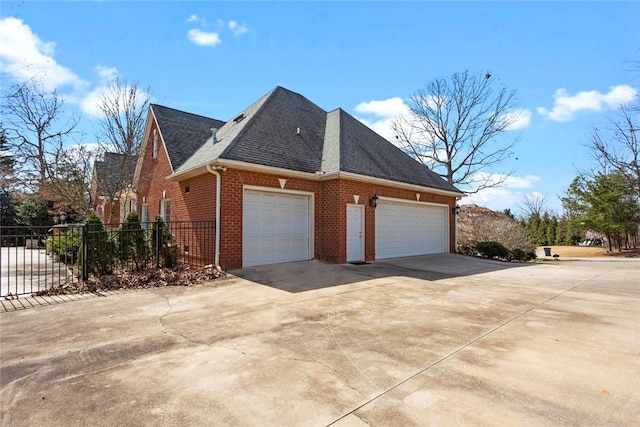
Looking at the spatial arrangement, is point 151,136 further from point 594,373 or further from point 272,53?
point 594,373

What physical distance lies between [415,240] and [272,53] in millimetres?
9508

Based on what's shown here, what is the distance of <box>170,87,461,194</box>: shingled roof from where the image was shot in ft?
34.4

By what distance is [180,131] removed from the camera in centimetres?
1520

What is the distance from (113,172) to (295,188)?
1146cm

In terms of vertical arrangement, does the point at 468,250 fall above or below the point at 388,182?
below

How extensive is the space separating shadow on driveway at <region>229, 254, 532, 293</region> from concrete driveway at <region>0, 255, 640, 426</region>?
4.06 ft

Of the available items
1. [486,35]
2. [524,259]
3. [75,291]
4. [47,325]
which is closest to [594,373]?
[47,325]

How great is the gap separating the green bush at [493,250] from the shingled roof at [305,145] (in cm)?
350

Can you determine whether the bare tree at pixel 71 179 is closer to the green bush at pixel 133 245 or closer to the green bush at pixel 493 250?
the green bush at pixel 133 245

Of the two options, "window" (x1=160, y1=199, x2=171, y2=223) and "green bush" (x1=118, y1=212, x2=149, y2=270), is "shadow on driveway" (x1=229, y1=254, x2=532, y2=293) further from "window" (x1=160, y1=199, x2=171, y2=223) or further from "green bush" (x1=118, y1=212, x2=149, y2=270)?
"window" (x1=160, y1=199, x2=171, y2=223)

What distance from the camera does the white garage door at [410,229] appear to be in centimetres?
1262

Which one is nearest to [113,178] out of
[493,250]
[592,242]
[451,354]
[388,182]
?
[388,182]

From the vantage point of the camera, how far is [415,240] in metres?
14.2

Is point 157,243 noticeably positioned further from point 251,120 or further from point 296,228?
point 251,120
